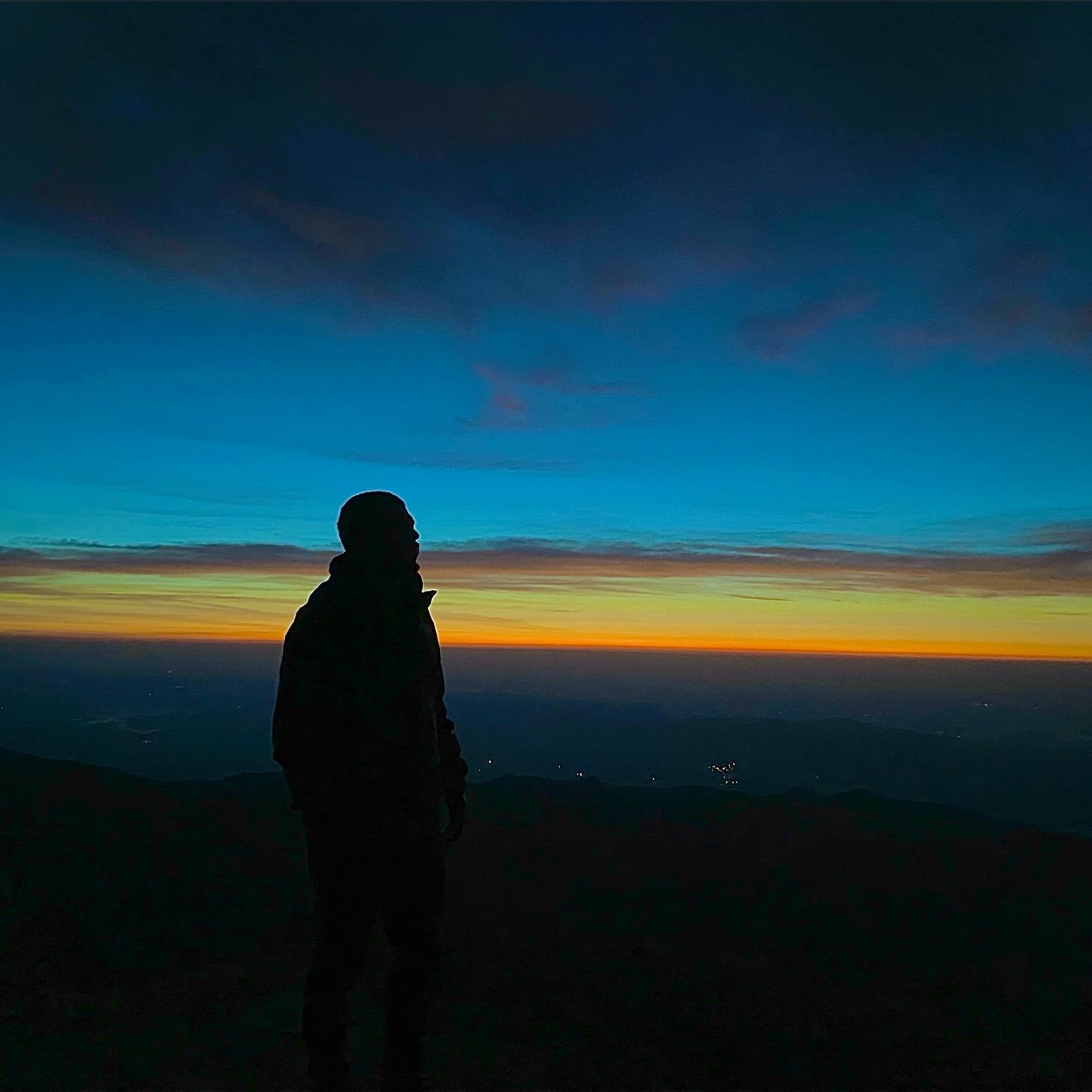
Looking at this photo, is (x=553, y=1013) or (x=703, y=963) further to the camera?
(x=703, y=963)

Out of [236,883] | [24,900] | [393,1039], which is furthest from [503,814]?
[393,1039]

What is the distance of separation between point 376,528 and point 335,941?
225cm

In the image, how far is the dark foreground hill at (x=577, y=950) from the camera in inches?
236

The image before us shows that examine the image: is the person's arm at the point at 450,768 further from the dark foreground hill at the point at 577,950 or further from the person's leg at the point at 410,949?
the dark foreground hill at the point at 577,950

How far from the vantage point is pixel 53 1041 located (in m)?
6.12

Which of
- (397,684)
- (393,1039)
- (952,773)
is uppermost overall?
(397,684)

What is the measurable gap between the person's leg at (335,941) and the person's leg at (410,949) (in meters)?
0.15

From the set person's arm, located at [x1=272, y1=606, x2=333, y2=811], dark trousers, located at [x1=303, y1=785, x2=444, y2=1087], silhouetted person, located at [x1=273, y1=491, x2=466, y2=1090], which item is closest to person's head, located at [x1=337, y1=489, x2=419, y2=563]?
silhouetted person, located at [x1=273, y1=491, x2=466, y2=1090]

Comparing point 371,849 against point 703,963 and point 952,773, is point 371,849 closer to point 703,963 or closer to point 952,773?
point 703,963

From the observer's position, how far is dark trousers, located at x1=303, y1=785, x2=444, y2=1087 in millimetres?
4219

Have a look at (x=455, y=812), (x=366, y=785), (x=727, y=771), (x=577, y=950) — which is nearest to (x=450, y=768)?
(x=455, y=812)

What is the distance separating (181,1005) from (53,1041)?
1.01m

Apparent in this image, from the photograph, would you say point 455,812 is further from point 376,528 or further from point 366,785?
point 376,528

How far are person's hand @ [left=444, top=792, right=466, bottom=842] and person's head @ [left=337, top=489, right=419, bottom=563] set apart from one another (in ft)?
4.76
